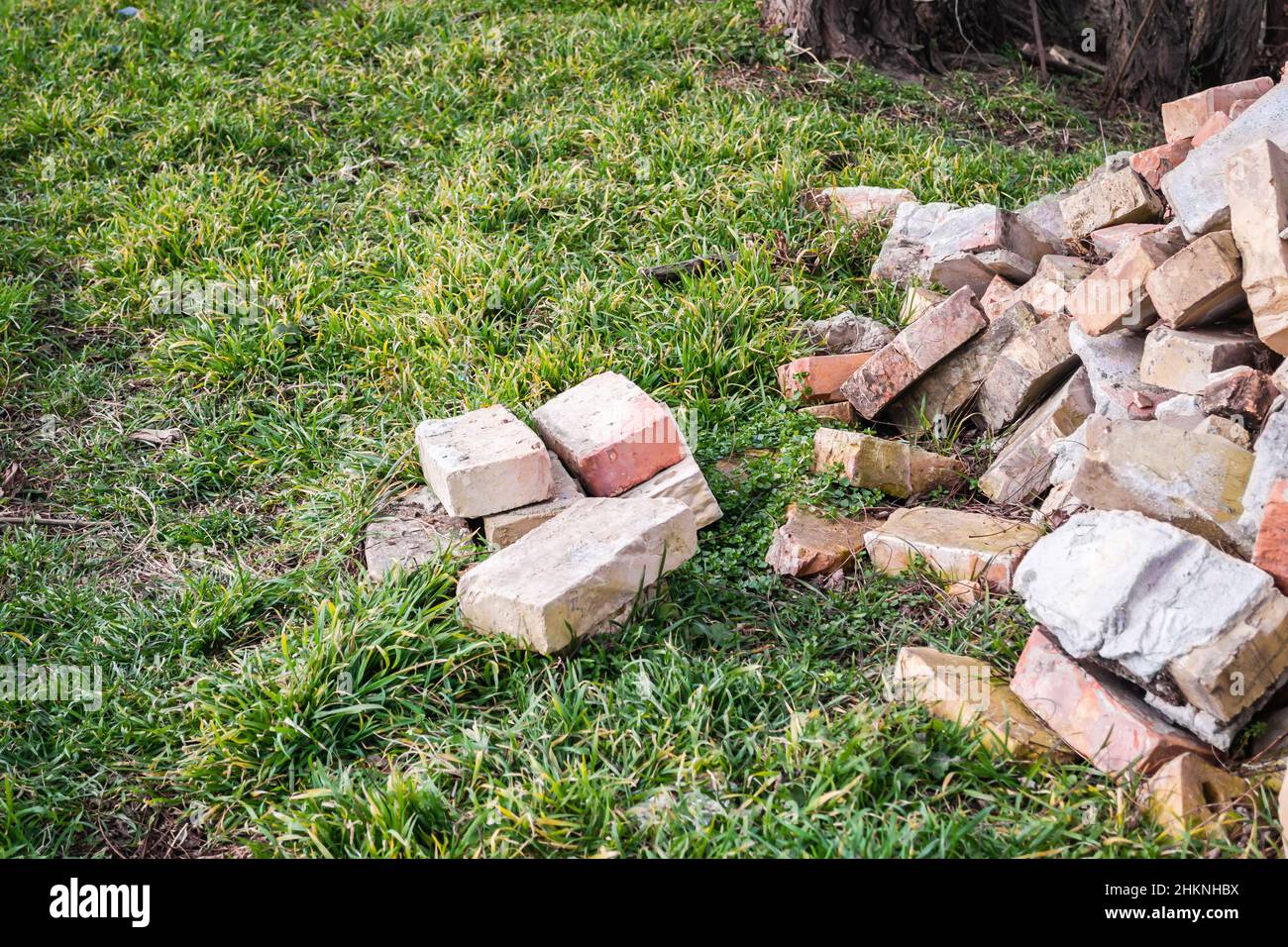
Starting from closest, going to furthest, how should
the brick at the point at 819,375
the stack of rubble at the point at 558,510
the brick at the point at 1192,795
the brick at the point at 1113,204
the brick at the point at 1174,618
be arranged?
1. the brick at the point at 1192,795
2. the brick at the point at 1174,618
3. the stack of rubble at the point at 558,510
4. the brick at the point at 819,375
5. the brick at the point at 1113,204

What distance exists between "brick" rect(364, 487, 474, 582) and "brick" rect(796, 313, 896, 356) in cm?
166

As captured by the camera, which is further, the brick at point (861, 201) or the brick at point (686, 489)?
the brick at point (861, 201)

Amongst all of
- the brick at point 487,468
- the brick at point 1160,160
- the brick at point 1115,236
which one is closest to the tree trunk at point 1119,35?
the brick at point 1160,160

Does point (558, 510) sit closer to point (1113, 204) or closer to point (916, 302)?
point (916, 302)

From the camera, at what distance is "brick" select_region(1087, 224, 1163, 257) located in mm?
4191

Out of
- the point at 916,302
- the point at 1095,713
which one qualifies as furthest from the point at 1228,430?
the point at 916,302

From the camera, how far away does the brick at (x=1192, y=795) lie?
8.17 feet

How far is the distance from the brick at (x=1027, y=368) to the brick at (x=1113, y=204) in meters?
0.83

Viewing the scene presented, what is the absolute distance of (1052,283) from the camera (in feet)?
13.3

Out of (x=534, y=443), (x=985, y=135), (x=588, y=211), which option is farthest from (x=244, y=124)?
(x=985, y=135)

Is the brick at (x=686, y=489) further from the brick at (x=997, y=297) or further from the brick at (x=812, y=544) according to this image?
the brick at (x=997, y=297)

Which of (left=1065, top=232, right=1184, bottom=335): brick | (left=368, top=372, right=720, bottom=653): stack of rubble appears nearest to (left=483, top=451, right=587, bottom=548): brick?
(left=368, top=372, right=720, bottom=653): stack of rubble
